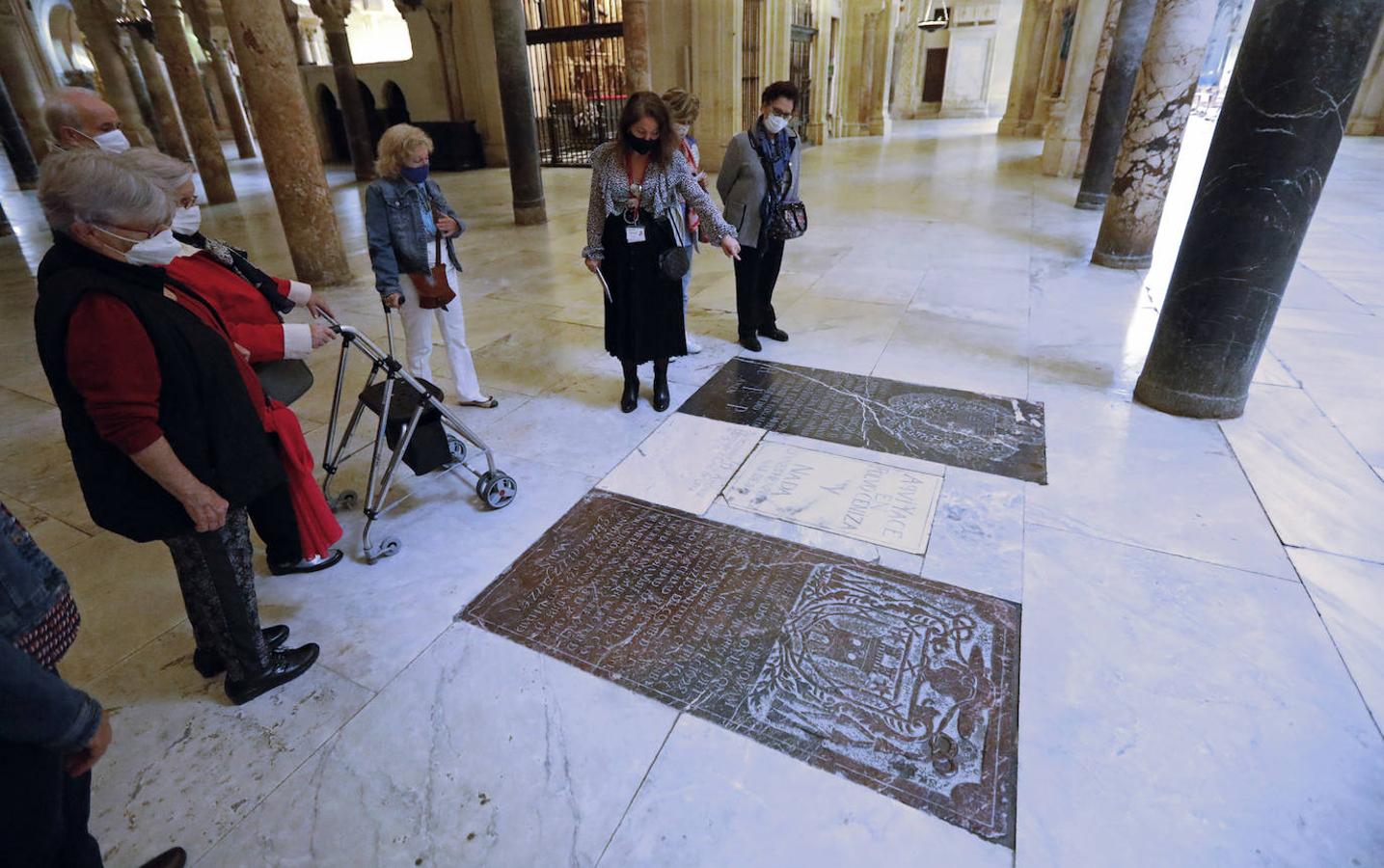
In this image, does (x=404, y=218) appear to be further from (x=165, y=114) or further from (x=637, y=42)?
(x=165, y=114)

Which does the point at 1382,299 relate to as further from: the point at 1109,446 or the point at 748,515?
the point at 748,515

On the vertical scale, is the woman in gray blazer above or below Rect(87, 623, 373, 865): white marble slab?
above

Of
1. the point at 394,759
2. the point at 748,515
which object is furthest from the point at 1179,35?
the point at 394,759

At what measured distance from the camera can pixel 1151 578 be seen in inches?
111

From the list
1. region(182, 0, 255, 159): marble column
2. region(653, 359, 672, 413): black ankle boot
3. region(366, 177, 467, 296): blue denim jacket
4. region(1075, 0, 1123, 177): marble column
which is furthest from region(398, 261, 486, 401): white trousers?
region(182, 0, 255, 159): marble column

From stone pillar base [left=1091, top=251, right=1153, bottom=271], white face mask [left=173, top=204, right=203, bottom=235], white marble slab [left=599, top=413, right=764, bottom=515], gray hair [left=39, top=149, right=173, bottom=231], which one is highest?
gray hair [left=39, top=149, right=173, bottom=231]

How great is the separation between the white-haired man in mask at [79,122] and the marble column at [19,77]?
1681 centimetres

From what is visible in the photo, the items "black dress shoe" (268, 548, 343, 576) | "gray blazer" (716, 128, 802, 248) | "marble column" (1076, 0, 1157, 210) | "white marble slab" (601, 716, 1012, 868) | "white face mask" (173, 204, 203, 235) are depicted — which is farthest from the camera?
"marble column" (1076, 0, 1157, 210)

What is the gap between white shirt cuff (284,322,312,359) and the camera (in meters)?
2.46

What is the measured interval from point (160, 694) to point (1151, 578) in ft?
12.4

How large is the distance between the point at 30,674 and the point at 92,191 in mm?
1111

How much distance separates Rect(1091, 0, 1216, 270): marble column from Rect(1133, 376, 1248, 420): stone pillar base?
3.82m

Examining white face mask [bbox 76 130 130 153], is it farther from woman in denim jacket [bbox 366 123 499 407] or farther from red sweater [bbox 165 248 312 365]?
woman in denim jacket [bbox 366 123 499 407]

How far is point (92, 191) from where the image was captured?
5.27ft
